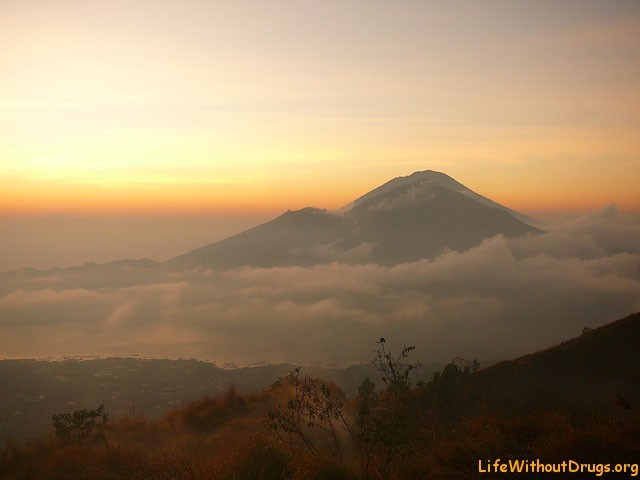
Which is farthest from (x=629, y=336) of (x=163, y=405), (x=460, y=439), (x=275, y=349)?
(x=275, y=349)

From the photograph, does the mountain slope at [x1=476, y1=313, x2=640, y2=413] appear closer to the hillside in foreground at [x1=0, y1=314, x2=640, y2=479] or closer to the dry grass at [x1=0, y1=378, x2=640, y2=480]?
the hillside in foreground at [x1=0, y1=314, x2=640, y2=479]

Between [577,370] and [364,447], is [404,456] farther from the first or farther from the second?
[577,370]

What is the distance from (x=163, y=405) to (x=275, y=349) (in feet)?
491

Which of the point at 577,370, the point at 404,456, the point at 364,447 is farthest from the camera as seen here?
the point at 577,370

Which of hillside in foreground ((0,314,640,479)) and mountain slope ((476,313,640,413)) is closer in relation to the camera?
hillside in foreground ((0,314,640,479))

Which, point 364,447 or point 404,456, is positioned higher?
point 404,456

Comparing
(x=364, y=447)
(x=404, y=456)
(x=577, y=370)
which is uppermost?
(x=404, y=456)

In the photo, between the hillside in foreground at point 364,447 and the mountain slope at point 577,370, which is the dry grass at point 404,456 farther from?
the mountain slope at point 577,370

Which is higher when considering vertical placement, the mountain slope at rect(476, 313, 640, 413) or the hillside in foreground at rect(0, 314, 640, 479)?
the hillside in foreground at rect(0, 314, 640, 479)

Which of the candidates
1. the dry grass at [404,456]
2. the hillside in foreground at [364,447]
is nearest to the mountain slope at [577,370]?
the hillside in foreground at [364,447]

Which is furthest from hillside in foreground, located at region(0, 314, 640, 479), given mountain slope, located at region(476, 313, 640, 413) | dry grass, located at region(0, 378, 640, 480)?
mountain slope, located at region(476, 313, 640, 413)

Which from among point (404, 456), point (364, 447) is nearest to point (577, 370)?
point (364, 447)

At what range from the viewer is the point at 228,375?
92812mm

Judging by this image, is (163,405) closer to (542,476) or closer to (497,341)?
(542,476)
